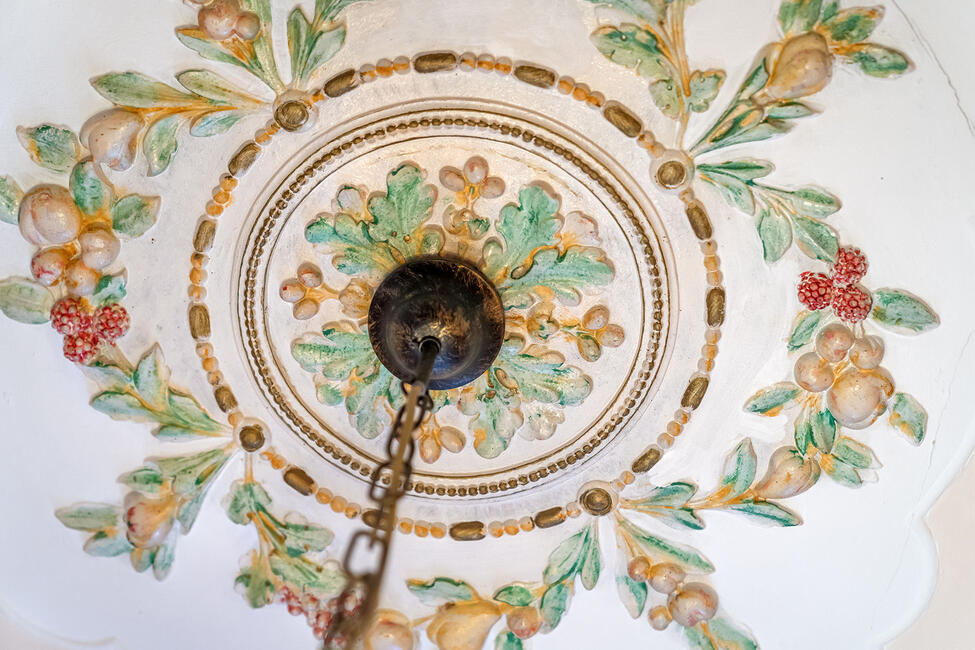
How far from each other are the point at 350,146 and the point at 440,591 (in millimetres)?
1017

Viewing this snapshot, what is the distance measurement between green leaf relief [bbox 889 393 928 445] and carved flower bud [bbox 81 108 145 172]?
1.51m

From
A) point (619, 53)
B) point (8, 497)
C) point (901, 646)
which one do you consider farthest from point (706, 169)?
point (8, 497)

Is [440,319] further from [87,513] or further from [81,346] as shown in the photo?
[87,513]

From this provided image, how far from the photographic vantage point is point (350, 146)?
66.2 inches

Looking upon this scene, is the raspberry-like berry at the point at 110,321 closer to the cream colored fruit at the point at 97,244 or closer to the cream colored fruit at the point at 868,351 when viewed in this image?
the cream colored fruit at the point at 97,244

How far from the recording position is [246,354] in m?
1.89

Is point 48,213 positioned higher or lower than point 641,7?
lower

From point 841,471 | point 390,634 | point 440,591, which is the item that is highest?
point 841,471

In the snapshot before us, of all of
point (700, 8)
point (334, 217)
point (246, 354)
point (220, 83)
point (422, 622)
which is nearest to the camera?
point (700, 8)

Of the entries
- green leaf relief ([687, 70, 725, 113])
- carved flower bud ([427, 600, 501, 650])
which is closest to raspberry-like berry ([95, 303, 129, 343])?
carved flower bud ([427, 600, 501, 650])

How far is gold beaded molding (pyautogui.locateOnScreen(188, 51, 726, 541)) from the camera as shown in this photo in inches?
62.8

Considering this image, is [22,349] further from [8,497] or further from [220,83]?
[220,83]

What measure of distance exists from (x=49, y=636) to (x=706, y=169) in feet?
5.82

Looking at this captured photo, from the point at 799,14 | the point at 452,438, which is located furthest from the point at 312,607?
the point at 799,14
